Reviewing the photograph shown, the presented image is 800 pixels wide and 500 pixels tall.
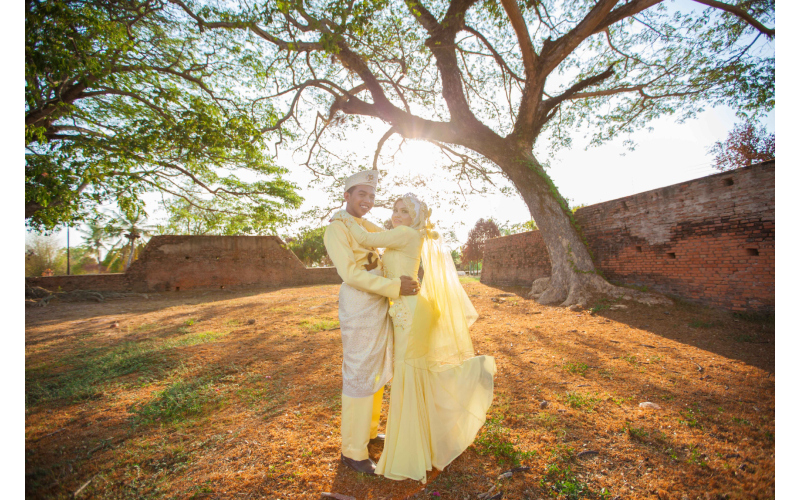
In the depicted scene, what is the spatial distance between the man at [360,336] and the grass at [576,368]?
7.94 feet

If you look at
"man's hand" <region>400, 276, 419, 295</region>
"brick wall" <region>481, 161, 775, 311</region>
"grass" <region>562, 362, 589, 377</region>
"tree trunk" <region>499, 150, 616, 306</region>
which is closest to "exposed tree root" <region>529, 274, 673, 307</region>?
"tree trunk" <region>499, 150, 616, 306</region>

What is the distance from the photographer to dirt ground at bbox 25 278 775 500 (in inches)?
69.9

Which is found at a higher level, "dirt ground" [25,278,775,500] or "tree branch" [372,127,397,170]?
"tree branch" [372,127,397,170]

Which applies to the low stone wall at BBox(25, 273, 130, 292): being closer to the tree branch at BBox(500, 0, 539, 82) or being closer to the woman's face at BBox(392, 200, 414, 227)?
the woman's face at BBox(392, 200, 414, 227)

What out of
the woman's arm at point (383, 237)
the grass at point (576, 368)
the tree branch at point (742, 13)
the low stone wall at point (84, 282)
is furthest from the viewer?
the low stone wall at point (84, 282)

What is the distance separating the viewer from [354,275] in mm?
1961

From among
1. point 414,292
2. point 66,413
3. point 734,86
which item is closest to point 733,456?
point 414,292

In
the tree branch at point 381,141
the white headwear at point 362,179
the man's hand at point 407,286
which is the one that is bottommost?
the man's hand at point 407,286

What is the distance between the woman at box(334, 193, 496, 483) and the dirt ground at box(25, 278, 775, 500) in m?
0.17

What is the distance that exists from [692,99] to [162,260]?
20.4 metres

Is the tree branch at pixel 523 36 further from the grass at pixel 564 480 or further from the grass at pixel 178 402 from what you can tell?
the grass at pixel 178 402

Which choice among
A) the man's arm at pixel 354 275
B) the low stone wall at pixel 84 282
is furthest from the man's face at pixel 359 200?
the low stone wall at pixel 84 282

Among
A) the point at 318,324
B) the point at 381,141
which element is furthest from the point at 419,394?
the point at 381,141

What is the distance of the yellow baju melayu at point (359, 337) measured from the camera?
1.94 m
